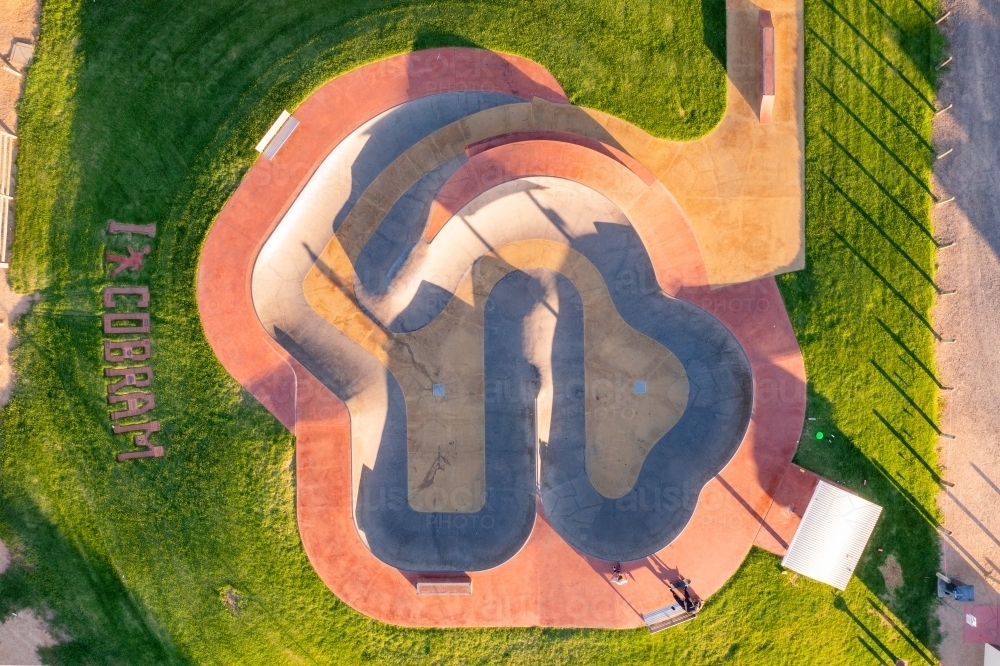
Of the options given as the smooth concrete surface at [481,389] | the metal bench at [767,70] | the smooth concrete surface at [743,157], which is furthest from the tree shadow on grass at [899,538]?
the metal bench at [767,70]

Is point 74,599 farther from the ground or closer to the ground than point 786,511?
closer to the ground

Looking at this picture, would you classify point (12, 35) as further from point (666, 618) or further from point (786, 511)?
point (786, 511)

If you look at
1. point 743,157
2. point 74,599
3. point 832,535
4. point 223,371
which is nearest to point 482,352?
point 223,371

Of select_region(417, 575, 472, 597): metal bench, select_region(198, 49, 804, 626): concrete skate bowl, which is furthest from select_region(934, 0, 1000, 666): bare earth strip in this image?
select_region(417, 575, 472, 597): metal bench

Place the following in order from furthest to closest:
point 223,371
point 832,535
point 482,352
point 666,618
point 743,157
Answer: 1. point 482,352
2. point 743,157
3. point 223,371
4. point 666,618
5. point 832,535

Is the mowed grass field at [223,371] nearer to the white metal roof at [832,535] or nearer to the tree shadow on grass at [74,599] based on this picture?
the tree shadow on grass at [74,599]

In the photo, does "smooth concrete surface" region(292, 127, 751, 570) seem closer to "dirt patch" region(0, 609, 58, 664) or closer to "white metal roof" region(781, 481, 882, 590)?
"white metal roof" region(781, 481, 882, 590)

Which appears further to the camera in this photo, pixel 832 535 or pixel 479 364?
pixel 479 364
